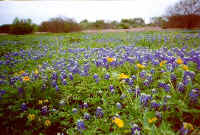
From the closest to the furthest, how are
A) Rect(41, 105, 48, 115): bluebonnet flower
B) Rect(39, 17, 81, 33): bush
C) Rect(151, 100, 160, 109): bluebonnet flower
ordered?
Rect(151, 100, 160, 109): bluebonnet flower, Rect(41, 105, 48, 115): bluebonnet flower, Rect(39, 17, 81, 33): bush

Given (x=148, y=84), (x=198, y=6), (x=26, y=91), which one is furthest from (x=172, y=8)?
(x=26, y=91)

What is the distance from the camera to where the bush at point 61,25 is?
73.5 feet

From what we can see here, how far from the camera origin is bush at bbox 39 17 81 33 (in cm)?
2239

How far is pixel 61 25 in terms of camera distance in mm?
22500

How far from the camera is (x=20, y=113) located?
240 cm

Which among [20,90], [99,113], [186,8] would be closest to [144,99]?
[99,113]

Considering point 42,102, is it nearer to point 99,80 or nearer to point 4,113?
point 4,113

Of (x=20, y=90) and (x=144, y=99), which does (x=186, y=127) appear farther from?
(x=20, y=90)

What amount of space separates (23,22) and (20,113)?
811 inches

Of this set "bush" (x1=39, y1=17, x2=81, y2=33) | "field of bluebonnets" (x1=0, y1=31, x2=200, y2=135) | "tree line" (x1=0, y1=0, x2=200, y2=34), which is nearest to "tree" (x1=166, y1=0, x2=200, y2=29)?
"tree line" (x1=0, y1=0, x2=200, y2=34)

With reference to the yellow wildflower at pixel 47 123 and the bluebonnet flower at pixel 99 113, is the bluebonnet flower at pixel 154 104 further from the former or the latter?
the yellow wildflower at pixel 47 123

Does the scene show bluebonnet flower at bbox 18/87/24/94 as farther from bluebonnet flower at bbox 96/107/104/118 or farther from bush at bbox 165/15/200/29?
bush at bbox 165/15/200/29

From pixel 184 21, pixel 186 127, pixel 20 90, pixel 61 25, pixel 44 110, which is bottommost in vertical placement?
pixel 44 110

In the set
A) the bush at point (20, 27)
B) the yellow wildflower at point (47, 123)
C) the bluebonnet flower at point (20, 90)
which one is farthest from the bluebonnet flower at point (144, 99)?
the bush at point (20, 27)
